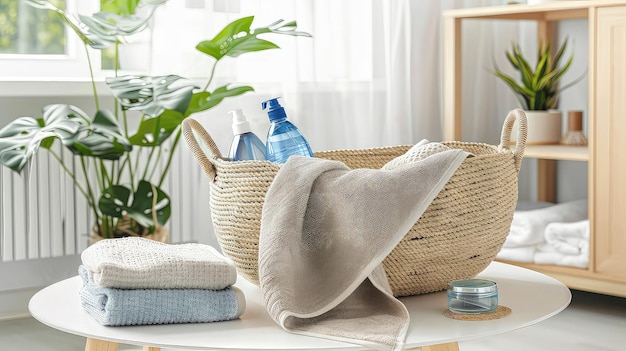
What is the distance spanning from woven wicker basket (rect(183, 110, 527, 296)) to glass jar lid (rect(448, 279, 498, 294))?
0.20 ft

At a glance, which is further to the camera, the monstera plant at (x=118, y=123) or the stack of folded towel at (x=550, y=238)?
the stack of folded towel at (x=550, y=238)

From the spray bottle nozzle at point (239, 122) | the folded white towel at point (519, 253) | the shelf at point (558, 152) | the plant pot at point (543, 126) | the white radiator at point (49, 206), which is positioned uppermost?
the spray bottle nozzle at point (239, 122)

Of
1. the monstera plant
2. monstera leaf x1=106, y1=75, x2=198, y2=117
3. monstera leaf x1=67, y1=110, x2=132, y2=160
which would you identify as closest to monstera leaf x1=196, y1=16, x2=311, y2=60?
the monstera plant

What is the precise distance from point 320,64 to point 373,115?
0.83 feet

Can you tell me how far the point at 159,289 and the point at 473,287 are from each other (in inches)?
13.5

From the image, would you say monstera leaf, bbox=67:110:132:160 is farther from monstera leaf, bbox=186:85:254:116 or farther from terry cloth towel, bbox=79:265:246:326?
terry cloth towel, bbox=79:265:246:326

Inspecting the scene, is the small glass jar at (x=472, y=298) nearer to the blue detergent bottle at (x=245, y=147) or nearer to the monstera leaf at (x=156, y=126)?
the blue detergent bottle at (x=245, y=147)

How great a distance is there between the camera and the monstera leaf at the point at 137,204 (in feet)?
7.29

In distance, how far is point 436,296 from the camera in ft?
3.60

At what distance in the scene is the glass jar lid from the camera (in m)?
0.98

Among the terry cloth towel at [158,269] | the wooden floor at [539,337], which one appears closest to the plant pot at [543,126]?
the wooden floor at [539,337]

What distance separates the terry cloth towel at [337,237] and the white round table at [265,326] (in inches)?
1.4

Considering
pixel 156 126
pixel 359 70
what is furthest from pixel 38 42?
pixel 359 70

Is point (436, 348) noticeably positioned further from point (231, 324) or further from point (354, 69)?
point (354, 69)
